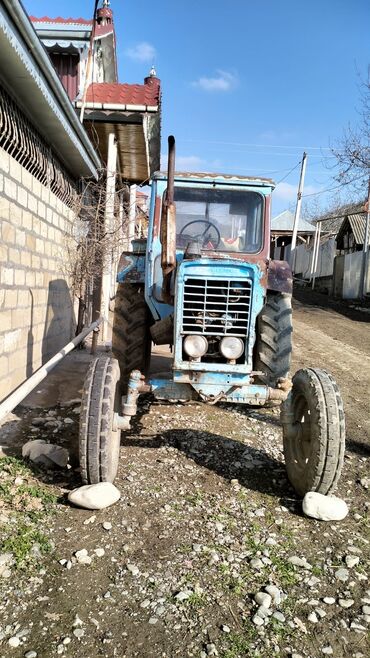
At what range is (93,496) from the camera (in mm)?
3104

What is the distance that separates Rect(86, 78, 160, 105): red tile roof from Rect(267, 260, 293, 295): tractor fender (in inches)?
195

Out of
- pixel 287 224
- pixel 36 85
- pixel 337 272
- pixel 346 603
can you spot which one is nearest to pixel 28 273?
pixel 36 85

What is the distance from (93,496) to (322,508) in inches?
54.4

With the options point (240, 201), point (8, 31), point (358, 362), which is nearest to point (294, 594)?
point (240, 201)

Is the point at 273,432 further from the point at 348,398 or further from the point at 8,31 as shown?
the point at 8,31

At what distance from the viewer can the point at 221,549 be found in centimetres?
279

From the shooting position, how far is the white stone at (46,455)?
3.62m

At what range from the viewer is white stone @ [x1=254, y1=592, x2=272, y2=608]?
2.33 metres

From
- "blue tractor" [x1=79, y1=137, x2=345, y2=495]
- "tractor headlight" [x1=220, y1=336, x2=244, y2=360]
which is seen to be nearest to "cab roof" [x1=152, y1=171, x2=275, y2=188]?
"blue tractor" [x1=79, y1=137, x2=345, y2=495]

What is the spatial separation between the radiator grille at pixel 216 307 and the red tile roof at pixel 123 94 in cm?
565

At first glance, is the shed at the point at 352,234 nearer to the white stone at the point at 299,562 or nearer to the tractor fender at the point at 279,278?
the tractor fender at the point at 279,278

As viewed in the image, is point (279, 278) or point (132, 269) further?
point (132, 269)

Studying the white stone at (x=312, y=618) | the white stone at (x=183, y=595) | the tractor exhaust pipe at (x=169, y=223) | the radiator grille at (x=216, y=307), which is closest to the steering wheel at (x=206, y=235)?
the tractor exhaust pipe at (x=169, y=223)

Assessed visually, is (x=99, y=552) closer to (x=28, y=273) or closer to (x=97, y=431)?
(x=97, y=431)
